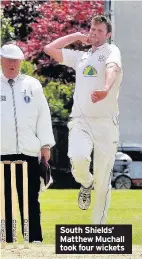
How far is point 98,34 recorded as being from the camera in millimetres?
8336

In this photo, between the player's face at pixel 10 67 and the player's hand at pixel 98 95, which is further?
the player's face at pixel 10 67

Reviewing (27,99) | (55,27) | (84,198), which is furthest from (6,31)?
(27,99)

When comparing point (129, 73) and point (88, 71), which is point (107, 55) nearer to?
point (88, 71)

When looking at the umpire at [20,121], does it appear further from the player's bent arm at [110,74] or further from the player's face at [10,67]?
the player's bent arm at [110,74]

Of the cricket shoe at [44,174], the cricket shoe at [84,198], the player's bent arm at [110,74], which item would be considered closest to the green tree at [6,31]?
the cricket shoe at [84,198]

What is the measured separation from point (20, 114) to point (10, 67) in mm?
356

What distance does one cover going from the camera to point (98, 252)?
25.7ft

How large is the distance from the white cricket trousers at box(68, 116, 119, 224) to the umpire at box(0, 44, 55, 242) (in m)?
0.25

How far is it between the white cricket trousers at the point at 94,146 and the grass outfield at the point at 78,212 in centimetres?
87

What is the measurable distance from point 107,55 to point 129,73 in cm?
86

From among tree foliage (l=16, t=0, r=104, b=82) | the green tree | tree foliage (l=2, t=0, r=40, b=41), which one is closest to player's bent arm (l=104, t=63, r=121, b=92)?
tree foliage (l=16, t=0, r=104, b=82)

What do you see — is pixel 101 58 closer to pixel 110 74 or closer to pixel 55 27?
pixel 110 74

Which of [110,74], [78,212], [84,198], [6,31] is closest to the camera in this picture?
[110,74]

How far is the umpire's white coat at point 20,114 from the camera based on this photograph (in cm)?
835
